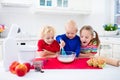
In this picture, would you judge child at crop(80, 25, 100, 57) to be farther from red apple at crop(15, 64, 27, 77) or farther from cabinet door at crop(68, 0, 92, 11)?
cabinet door at crop(68, 0, 92, 11)

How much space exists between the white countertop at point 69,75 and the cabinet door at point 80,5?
280 centimetres

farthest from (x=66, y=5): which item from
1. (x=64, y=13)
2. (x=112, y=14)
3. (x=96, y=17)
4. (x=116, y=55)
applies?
(x=116, y=55)

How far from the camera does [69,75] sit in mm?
1167

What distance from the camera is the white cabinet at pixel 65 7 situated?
3.79 meters

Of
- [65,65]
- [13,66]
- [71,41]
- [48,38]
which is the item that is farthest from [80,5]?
[13,66]

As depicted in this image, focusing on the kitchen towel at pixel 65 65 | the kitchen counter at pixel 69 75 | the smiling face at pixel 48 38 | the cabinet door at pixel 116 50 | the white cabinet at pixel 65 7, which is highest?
the white cabinet at pixel 65 7

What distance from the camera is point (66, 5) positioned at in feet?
13.1

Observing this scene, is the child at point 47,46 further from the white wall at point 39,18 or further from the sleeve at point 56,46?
the white wall at point 39,18

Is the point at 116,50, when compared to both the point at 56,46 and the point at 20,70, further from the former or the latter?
the point at 20,70

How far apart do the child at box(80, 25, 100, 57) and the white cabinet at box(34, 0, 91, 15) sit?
2078mm

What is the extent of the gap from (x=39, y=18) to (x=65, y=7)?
56 cm

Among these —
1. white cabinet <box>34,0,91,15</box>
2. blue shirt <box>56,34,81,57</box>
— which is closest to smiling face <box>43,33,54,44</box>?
blue shirt <box>56,34,81,57</box>

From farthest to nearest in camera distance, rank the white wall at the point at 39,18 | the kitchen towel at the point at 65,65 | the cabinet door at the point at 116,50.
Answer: the white wall at the point at 39,18, the cabinet door at the point at 116,50, the kitchen towel at the point at 65,65

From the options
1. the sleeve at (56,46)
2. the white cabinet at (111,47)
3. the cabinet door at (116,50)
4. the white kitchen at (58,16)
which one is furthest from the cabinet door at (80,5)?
the sleeve at (56,46)
